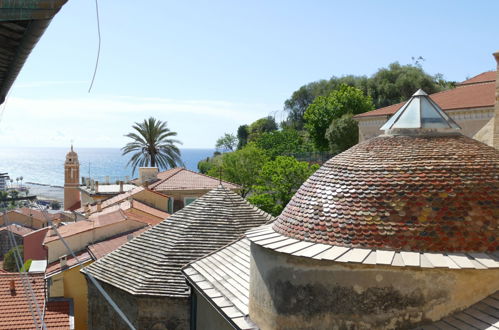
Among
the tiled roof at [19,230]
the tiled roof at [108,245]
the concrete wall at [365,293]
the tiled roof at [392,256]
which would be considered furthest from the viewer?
the tiled roof at [19,230]

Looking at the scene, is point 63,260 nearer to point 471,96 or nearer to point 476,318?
point 476,318

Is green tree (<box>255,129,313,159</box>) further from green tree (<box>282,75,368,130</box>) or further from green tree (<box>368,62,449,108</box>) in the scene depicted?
green tree (<box>282,75,368,130</box>)

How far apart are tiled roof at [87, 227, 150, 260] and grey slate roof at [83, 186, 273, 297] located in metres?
4.97

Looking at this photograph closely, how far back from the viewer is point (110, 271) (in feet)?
66.9

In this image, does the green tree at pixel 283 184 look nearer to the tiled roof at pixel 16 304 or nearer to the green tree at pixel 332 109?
the tiled roof at pixel 16 304

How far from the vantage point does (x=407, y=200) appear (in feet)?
36.4

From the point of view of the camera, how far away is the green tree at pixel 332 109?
208ft

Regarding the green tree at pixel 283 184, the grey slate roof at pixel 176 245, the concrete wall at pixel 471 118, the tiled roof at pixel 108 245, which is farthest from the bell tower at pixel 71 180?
the concrete wall at pixel 471 118

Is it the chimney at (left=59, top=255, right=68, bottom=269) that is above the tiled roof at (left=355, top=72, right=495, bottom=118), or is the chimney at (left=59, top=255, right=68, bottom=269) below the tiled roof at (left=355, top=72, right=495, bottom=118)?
below

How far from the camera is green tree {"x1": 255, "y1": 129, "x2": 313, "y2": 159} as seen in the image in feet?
234

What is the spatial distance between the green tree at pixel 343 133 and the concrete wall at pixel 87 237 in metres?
31.7

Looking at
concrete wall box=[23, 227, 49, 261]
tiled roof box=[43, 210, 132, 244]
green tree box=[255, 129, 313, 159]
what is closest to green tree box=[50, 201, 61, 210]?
green tree box=[255, 129, 313, 159]

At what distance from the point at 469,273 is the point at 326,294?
266cm

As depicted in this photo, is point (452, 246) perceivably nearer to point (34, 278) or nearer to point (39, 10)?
point (39, 10)
